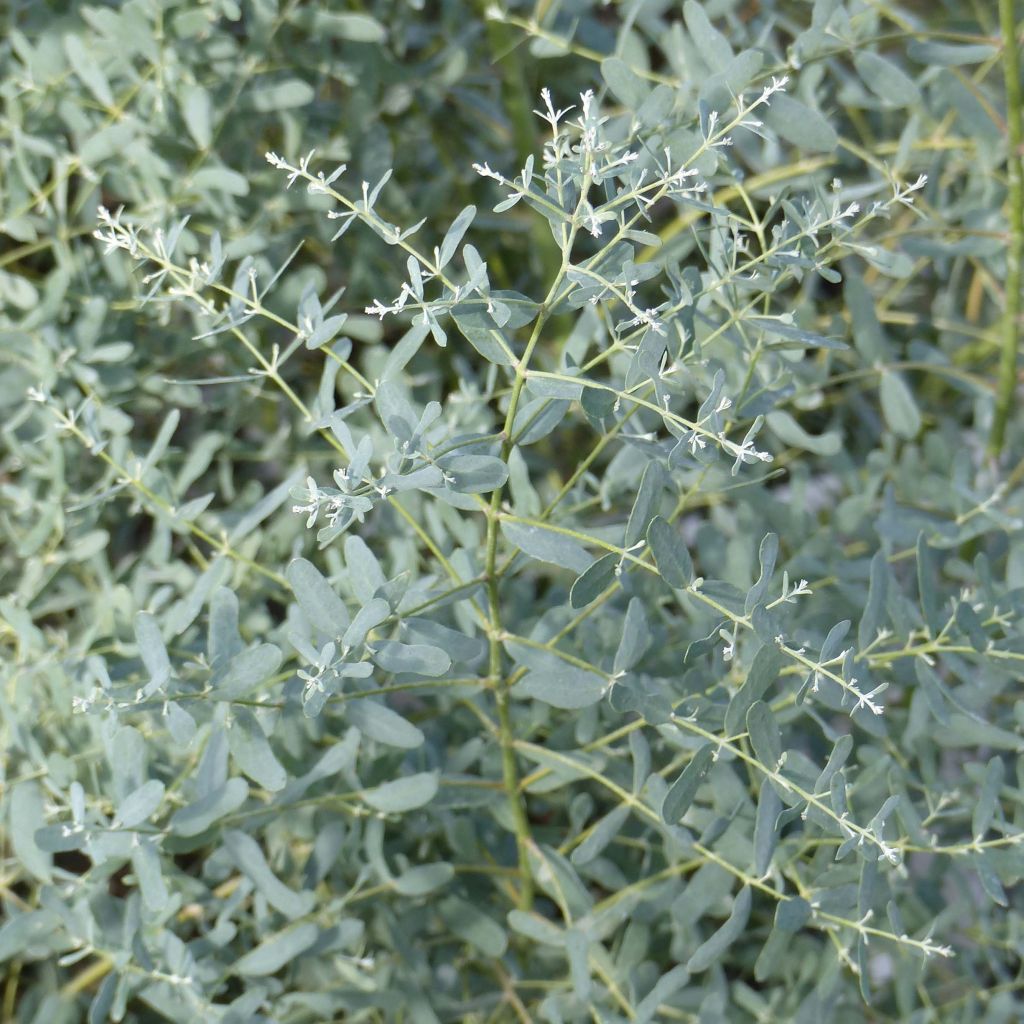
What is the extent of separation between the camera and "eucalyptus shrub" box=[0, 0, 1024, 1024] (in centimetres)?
52

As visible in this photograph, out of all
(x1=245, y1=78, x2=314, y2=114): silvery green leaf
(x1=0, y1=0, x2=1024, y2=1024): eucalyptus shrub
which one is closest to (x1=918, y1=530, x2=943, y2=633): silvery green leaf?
(x1=0, y1=0, x2=1024, y2=1024): eucalyptus shrub

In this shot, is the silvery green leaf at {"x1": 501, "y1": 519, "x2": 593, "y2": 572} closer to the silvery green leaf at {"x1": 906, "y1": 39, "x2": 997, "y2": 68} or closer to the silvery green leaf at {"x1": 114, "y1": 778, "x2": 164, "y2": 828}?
the silvery green leaf at {"x1": 114, "y1": 778, "x2": 164, "y2": 828}

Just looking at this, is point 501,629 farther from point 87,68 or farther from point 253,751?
point 87,68

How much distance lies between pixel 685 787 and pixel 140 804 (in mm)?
238

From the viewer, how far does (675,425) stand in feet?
1.58

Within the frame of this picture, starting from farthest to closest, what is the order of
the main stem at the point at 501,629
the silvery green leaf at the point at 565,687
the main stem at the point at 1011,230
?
the main stem at the point at 1011,230, the silvery green leaf at the point at 565,687, the main stem at the point at 501,629

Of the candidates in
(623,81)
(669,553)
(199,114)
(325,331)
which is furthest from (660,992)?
(199,114)

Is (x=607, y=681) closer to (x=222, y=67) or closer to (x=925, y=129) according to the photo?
(x=222, y=67)

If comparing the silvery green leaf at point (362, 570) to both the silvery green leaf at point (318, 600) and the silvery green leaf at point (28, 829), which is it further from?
the silvery green leaf at point (28, 829)

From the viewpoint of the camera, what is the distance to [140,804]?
0.54 m

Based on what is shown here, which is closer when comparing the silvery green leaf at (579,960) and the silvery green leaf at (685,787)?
the silvery green leaf at (685,787)

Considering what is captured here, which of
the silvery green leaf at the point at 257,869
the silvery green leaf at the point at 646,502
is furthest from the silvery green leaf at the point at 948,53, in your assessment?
the silvery green leaf at the point at 257,869

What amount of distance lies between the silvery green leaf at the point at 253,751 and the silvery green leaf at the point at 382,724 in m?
0.04

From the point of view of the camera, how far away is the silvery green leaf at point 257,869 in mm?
606
